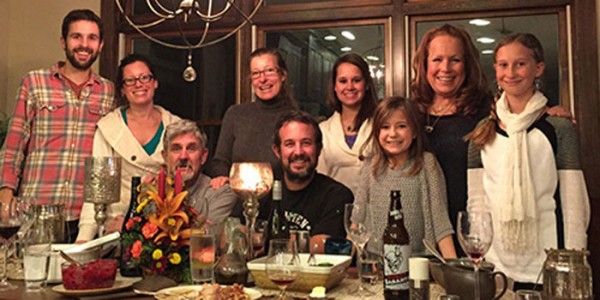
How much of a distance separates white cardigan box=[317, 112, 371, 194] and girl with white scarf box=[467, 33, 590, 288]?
2.12ft

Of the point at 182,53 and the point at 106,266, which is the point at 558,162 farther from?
the point at 182,53

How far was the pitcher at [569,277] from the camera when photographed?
4.89ft

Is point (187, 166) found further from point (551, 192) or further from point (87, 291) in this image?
point (551, 192)

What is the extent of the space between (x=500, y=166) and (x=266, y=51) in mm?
1296

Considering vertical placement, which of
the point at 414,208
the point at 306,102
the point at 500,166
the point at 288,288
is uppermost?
the point at 306,102

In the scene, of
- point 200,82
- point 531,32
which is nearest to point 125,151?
point 200,82

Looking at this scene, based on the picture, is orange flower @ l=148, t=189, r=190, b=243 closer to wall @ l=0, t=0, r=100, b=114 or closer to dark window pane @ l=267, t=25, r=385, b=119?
dark window pane @ l=267, t=25, r=385, b=119

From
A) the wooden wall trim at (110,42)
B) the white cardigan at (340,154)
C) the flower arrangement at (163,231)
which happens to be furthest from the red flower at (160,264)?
the wooden wall trim at (110,42)

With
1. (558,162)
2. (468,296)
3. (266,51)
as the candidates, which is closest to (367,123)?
(266,51)

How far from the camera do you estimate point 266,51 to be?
9.59ft

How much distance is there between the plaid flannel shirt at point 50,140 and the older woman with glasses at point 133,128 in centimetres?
24

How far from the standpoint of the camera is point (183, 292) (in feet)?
5.24

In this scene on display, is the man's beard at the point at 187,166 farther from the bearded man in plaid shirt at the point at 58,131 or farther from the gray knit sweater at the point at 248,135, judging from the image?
the bearded man in plaid shirt at the point at 58,131

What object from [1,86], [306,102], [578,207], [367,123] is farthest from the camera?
[1,86]
